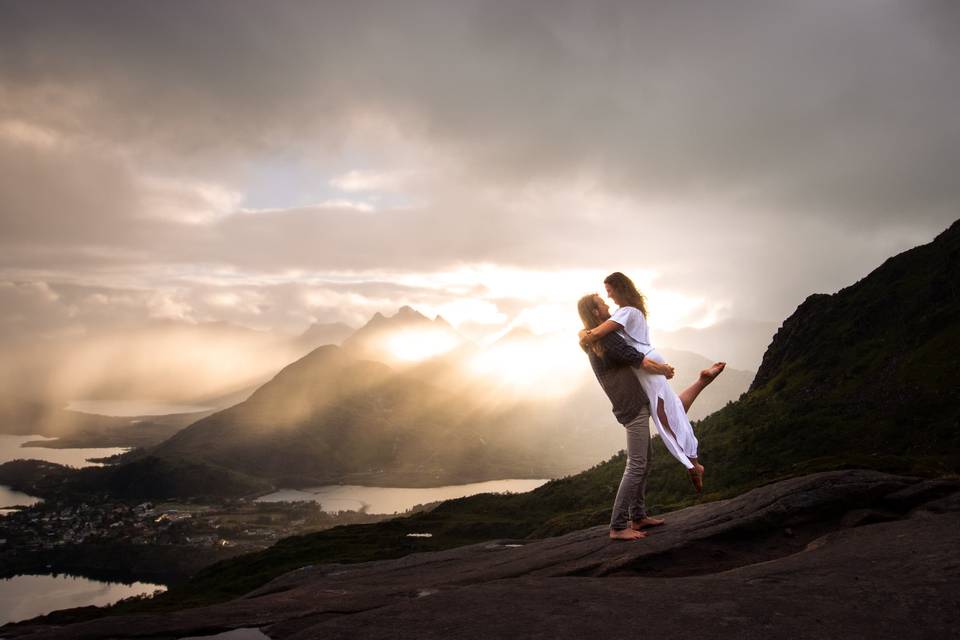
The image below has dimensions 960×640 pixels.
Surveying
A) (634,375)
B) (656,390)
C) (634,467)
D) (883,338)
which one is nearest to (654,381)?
(656,390)

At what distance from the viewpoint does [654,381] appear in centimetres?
1352

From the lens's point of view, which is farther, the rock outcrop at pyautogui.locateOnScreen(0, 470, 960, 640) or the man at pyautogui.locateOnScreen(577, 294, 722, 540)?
the man at pyautogui.locateOnScreen(577, 294, 722, 540)

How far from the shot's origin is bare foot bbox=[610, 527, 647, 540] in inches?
580

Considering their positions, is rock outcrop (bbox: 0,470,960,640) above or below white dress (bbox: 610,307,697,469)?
below

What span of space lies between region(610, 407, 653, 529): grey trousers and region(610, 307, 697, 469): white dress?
0.37 meters

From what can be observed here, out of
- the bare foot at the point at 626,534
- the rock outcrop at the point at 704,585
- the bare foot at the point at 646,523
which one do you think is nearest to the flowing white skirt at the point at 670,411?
the rock outcrop at the point at 704,585

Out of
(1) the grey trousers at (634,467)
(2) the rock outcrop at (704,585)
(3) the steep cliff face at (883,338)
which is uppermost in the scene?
(3) the steep cliff face at (883,338)

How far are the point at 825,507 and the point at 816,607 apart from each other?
813 centimetres

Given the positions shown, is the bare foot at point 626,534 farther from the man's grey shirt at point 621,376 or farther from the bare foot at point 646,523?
the man's grey shirt at point 621,376

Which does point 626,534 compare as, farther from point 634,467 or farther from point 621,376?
point 621,376

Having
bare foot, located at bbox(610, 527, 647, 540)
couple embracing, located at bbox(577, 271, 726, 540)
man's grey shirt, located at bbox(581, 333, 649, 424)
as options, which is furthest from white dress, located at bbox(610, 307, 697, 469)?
bare foot, located at bbox(610, 527, 647, 540)

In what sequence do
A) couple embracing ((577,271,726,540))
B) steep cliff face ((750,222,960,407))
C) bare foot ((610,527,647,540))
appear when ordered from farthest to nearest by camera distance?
1. steep cliff face ((750,222,960,407))
2. bare foot ((610,527,647,540))
3. couple embracing ((577,271,726,540))

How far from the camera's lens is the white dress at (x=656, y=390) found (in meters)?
13.4

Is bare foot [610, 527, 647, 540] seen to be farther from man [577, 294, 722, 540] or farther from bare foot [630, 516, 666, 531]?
man [577, 294, 722, 540]
